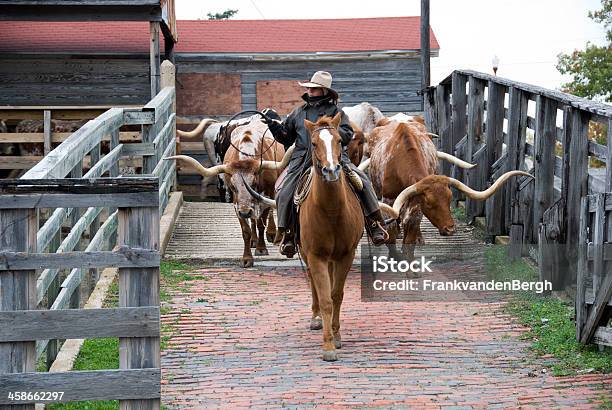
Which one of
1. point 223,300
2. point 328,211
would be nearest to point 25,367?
point 328,211

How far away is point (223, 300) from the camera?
1223 cm

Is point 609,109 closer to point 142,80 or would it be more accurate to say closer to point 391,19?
point 142,80

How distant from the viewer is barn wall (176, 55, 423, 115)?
1020 inches

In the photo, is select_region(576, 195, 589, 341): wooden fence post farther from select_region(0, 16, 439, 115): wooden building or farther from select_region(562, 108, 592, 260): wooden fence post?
select_region(0, 16, 439, 115): wooden building

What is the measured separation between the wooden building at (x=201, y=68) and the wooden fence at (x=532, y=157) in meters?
6.96

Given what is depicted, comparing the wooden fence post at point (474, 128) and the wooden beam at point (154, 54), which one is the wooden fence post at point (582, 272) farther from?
the wooden beam at point (154, 54)

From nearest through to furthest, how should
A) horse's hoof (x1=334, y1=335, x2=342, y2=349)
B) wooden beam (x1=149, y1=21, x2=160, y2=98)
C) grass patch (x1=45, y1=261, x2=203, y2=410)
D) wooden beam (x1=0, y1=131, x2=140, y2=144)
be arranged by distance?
grass patch (x1=45, y1=261, x2=203, y2=410) → horse's hoof (x1=334, y1=335, x2=342, y2=349) → wooden beam (x1=0, y1=131, x2=140, y2=144) → wooden beam (x1=149, y1=21, x2=160, y2=98)

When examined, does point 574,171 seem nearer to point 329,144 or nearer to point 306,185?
point 306,185

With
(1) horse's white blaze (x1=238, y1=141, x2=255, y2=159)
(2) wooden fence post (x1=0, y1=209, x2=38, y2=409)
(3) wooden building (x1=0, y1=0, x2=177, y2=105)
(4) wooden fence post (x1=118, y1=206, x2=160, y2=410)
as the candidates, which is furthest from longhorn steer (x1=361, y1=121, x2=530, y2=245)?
(3) wooden building (x1=0, y1=0, x2=177, y2=105)

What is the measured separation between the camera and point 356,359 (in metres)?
9.48

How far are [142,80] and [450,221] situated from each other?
1372 cm

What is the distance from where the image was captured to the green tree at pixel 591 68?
3784 cm

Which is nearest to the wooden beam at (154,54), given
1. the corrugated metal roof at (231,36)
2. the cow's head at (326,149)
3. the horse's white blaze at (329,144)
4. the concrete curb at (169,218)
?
the concrete curb at (169,218)

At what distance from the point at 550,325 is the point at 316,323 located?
2.14 m
